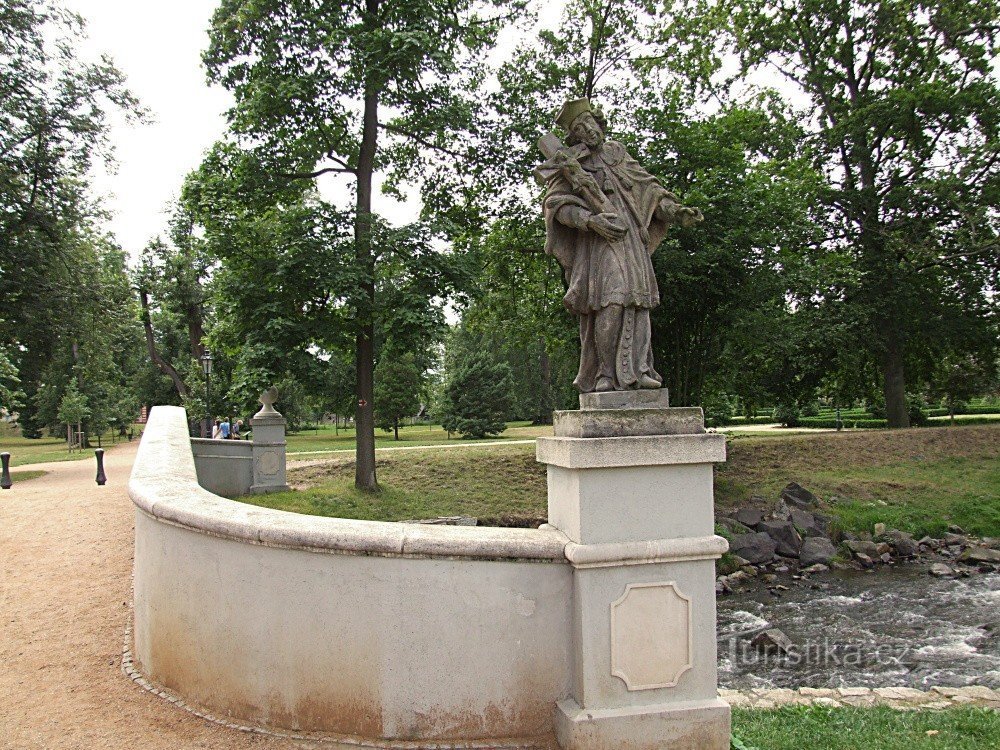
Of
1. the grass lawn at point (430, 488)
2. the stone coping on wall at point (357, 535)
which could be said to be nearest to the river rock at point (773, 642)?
the stone coping on wall at point (357, 535)

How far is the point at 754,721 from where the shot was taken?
4.71 metres

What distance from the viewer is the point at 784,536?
14984 millimetres

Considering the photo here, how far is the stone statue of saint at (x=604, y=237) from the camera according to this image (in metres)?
4.42

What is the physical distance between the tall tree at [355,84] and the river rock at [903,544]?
37.7ft

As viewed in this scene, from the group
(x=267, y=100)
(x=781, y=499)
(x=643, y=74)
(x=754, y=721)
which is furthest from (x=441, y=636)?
(x=643, y=74)

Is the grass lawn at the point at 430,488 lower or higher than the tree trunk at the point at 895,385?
lower

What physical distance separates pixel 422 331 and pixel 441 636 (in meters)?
12.2

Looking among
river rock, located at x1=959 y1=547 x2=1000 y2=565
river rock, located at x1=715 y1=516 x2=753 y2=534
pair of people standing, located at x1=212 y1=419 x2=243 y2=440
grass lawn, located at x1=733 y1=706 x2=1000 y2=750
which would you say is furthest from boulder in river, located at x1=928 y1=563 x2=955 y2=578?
pair of people standing, located at x1=212 y1=419 x2=243 y2=440

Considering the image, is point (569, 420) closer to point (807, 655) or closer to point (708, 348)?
point (807, 655)

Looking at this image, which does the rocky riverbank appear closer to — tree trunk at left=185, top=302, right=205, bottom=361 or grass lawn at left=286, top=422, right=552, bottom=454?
grass lawn at left=286, top=422, right=552, bottom=454

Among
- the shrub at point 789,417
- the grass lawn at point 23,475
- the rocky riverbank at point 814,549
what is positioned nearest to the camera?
the rocky riverbank at point 814,549

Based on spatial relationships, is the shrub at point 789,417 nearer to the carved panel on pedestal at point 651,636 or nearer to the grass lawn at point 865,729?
the grass lawn at point 865,729

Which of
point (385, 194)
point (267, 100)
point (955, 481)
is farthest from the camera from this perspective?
point (385, 194)

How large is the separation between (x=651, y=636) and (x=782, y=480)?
16.3m
